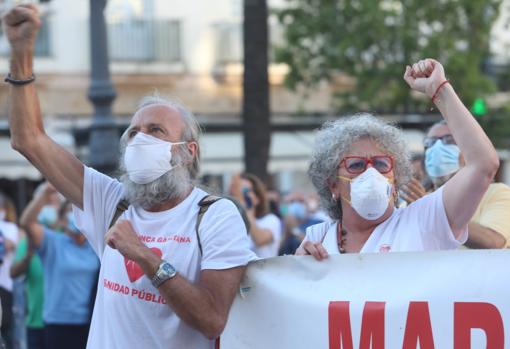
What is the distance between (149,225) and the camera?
4.12 m

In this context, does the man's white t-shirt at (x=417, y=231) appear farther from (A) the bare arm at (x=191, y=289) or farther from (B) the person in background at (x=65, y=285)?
(B) the person in background at (x=65, y=285)

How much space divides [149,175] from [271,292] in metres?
0.60

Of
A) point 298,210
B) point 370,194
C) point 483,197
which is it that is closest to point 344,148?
point 370,194

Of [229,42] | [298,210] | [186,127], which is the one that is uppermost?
[186,127]

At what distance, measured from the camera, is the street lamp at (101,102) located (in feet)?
36.2

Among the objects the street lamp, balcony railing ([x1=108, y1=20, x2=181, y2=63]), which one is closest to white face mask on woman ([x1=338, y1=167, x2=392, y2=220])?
the street lamp

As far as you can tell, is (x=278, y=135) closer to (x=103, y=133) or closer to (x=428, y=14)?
(x=428, y=14)

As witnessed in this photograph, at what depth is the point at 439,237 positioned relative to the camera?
4.04 meters

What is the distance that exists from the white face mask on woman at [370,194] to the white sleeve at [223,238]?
1.33 feet

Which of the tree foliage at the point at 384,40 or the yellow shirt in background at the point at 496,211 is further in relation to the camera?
the tree foliage at the point at 384,40

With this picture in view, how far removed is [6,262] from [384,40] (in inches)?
442

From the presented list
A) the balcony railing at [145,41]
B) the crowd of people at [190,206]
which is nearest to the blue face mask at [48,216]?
the crowd of people at [190,206]

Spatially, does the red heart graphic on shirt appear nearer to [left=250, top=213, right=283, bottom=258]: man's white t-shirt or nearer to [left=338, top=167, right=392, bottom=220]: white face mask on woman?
[left=338, top=167, right=392, bottom=220]: white face mask on woman

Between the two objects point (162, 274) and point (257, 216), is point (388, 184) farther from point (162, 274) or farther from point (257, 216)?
point (257, 216)
